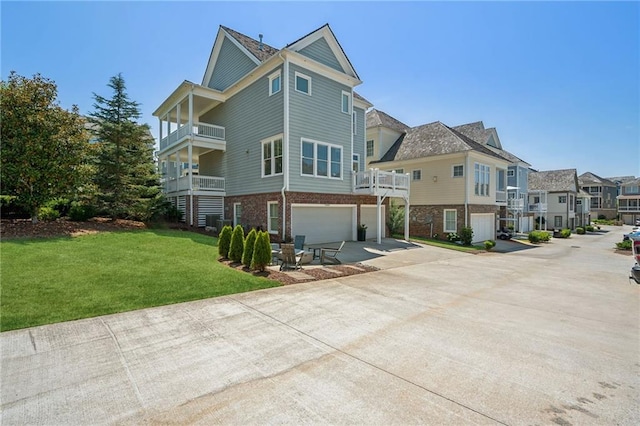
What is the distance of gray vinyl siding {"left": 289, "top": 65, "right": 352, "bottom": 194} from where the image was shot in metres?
15.6

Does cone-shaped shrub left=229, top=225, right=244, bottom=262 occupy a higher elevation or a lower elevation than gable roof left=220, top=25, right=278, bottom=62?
lower

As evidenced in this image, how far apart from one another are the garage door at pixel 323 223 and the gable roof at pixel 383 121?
448 inches

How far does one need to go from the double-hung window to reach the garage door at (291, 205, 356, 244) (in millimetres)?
6206

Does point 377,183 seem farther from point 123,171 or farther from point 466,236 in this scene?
point 123,171

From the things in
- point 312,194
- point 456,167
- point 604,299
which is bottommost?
point 604,299

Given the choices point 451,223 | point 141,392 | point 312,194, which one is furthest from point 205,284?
point 451,223

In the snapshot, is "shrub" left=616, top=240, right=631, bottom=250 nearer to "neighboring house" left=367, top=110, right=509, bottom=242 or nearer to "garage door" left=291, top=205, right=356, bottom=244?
"neighboring house" left=367, top=110, right=509, bottom=242

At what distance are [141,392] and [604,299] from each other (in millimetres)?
11031

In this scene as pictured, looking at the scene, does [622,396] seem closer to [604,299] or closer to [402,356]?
[402,356]

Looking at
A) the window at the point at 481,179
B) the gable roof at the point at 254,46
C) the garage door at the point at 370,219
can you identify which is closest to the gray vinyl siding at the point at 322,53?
the gable roof at the point at 254,46

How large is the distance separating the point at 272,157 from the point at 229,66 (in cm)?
877

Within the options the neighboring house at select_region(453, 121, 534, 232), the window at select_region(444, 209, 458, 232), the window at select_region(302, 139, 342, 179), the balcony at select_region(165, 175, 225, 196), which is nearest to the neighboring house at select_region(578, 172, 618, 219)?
the neighboring house at select_region(453, 121, 534, 232)

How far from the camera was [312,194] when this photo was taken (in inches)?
650

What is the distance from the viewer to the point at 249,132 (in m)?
18.2
